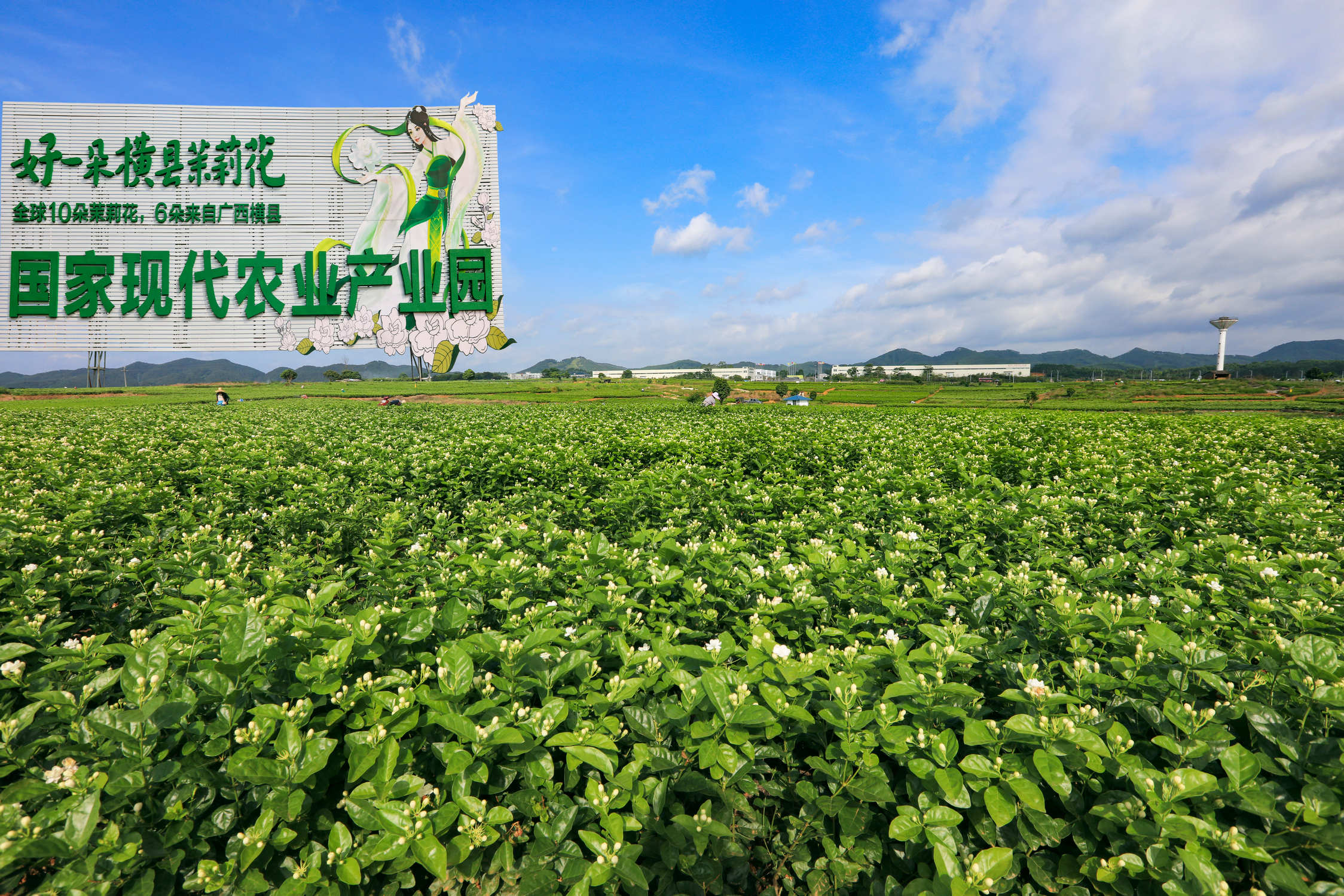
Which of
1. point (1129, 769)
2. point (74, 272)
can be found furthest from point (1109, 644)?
point (74, 272)

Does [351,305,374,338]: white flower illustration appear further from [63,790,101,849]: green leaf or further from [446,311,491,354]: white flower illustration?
[63,790,101,849]: green leaf

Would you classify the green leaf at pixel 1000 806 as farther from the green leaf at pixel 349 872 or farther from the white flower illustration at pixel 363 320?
the white flower illustration at pixel 363 320

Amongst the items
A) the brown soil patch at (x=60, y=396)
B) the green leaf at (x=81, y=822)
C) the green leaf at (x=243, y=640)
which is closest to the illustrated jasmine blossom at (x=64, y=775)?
the green leaf at (x=81, y=822)

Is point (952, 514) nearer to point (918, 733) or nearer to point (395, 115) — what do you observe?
point (918, 733)

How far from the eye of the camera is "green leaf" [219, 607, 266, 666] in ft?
7.11

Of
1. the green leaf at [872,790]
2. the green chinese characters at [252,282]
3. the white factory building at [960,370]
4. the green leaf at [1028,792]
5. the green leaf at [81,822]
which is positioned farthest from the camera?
the white factory building at [960,370]

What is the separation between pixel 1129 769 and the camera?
193cm

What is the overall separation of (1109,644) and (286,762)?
4320mm

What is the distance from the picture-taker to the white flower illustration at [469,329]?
1371 centimetres

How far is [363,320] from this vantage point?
43.5 ft

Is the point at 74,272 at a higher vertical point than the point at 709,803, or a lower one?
higher

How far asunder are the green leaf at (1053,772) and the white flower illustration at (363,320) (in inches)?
591

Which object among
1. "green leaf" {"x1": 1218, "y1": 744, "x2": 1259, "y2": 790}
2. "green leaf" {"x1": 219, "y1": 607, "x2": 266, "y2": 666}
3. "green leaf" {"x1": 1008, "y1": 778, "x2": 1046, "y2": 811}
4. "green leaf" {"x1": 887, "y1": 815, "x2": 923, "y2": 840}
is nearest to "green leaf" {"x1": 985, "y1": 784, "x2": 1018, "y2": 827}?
"green leaf" {"x1": 1008, "y1": 778, "x2": 1046, "y2": 811}

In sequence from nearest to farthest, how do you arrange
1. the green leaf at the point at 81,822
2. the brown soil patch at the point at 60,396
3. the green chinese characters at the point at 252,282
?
1. the green leaf at the point at 81,822
2. the green chinese characters at the point at 252,282
3. the brown soil patch at the point at 60,396
